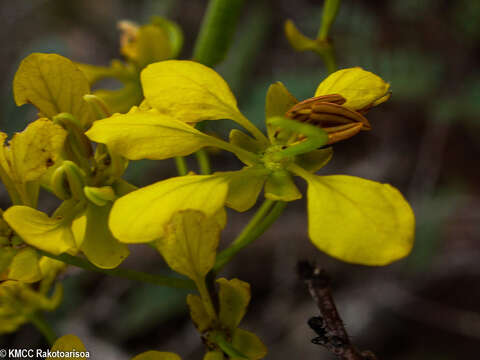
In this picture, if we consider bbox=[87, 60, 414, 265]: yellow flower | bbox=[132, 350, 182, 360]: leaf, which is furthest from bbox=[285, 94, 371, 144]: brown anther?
bbox=[132, 350, 182, 360]: leaf

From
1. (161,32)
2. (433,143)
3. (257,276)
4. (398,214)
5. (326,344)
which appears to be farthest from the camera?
(433,143)

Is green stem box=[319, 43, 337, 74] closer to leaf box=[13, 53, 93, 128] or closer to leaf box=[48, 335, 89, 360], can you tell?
Result: leaf box=[13, 53, 93, 128]

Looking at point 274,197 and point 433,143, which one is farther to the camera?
point 433,143

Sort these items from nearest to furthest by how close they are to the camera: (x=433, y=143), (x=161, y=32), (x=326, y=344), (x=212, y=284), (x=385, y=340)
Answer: (x=326, y=344) → (x=212, y=284) → (x=161, y=32) → (x=385, y=340) → (x=433, y=143)

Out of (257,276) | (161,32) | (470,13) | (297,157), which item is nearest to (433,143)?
(470,13)

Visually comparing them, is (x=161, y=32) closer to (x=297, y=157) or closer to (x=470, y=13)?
(x=297, y=157)

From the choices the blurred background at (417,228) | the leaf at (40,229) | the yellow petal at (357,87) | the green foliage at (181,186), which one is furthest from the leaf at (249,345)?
the blurred background at (417,228)

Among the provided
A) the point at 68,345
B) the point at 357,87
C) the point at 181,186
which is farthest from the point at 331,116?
the point at 68,345
